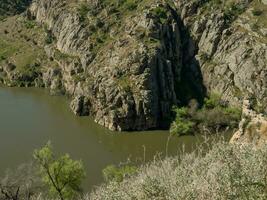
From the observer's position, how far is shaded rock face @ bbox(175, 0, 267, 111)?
314ft

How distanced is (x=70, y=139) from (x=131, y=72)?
21163 mm

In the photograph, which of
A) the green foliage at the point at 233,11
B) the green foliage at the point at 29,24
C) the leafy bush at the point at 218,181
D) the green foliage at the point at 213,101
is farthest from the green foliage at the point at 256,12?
the leafy bush at the point at 218,181

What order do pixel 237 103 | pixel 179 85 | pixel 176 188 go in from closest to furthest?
pixel 176 188 < pixel 237 103 < pixel 179 85

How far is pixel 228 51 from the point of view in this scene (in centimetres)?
10169

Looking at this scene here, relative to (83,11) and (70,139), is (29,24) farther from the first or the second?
(70,139)

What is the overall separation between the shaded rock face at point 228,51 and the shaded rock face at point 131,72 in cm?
292

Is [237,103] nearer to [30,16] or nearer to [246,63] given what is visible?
[246,63]

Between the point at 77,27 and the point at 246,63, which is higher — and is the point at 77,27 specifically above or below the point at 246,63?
above

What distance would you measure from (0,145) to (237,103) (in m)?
44.0

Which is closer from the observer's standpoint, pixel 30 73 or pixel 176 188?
pixel 176 188

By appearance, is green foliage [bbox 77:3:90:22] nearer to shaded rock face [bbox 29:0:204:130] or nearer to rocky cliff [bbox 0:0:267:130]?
rocky cliff [bbox 0:0:267:130]

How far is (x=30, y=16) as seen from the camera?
155m

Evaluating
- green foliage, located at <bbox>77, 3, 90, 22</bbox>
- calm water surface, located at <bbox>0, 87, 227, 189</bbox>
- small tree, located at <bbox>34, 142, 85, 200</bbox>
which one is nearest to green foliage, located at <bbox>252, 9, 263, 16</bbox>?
calm water surface, located at <bbox>0, 87, 227, 189</bbox>

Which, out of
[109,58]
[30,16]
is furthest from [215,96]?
[30,16]
